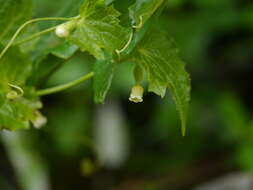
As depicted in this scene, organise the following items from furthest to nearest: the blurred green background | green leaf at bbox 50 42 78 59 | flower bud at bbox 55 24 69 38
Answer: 1. the blurred green background
2. green leaf at bbox 50 42 78 59
3. flower bud at bbox 55 24 69 38

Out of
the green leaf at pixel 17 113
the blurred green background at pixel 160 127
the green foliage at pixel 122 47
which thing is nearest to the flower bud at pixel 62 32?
the green foliage at pixel 122 47

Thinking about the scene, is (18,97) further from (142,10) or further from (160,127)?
(160,127)

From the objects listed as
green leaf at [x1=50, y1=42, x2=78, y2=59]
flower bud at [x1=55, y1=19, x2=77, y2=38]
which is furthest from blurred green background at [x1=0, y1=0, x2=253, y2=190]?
flower bud at [x1=55, y1=19, x2=77, y2=38]

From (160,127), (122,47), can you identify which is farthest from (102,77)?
(160,127)

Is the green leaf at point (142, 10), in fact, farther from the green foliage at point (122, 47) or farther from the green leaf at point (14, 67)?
the green leaf at point (14, 67)

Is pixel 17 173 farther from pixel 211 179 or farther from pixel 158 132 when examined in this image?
pixel 211 179

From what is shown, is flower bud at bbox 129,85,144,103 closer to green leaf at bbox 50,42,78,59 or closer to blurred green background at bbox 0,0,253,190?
green leaf at bbox 50,42,78,59

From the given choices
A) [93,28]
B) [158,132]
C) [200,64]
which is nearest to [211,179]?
[158,132]
